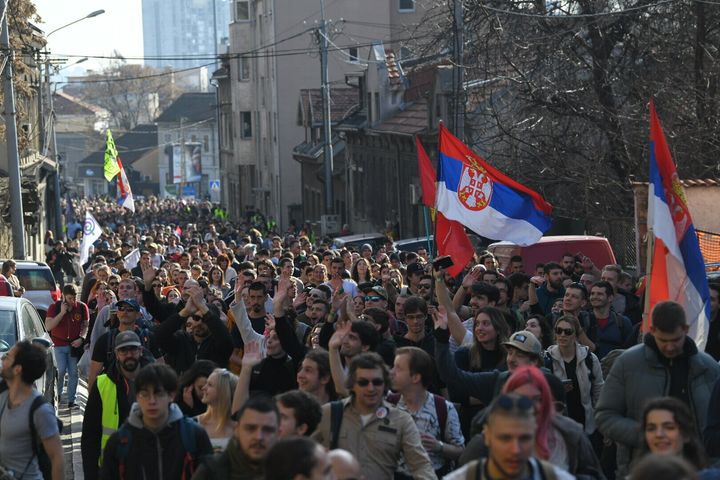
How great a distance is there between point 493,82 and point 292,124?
42.0 m

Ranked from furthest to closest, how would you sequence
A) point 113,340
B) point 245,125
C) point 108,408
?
point 245,125 < point 113,340 < point 108,408

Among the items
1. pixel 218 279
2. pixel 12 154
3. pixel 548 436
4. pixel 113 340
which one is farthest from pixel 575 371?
pixel 12 154

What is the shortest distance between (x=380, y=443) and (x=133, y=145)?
13211cm

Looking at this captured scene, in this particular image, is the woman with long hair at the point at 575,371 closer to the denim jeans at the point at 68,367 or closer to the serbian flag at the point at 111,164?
the denim jeans at the point at 68,367

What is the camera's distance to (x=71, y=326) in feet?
53.0

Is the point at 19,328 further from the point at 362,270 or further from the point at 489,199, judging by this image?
the point at 362,270

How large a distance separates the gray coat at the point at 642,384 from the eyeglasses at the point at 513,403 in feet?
6.59

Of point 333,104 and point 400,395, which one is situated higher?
point 333,104

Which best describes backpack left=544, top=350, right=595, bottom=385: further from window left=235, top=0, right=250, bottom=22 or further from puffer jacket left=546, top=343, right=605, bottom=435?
window left=235, top=0, right=250, bottom=22

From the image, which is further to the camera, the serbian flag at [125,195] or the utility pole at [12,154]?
the serbian flag at [125,195]

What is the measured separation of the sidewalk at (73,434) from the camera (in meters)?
12.7

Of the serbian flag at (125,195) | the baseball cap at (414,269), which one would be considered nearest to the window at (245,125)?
the serbian flag at (125,195)

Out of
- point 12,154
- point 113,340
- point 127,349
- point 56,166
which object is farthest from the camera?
point 56,166

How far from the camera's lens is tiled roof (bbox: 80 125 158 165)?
136 metres
